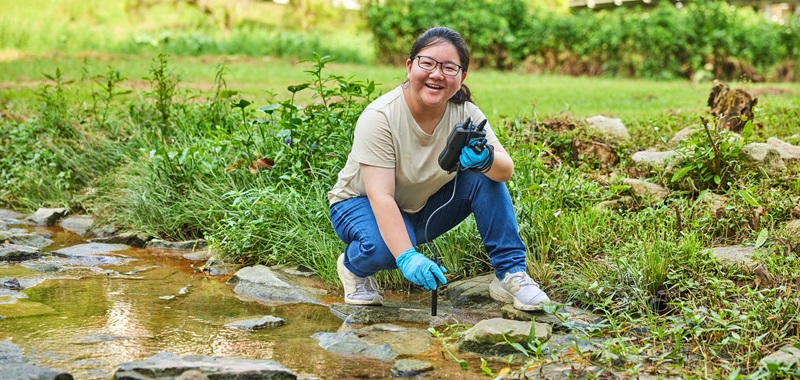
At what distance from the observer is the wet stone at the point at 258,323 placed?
351 centimetres

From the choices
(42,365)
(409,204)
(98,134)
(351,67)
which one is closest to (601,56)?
(351,67)

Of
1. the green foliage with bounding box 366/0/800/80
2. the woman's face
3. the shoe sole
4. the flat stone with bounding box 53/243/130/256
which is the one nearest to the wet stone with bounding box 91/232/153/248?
the flat stone with bounding box 53/243/130/256

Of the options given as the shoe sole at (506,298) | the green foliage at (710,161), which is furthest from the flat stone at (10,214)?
the green foliage at (710,161)

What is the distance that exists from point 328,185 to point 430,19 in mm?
8925

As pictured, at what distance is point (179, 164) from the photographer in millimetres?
5203

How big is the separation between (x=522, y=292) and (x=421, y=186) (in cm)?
60

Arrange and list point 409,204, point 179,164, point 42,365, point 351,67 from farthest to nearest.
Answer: point 351,67
point 179,164
point 409,204
point 42,365

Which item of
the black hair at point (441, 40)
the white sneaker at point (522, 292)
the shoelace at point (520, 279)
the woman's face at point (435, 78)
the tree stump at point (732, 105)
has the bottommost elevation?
the white sneaker at point (522, 292)

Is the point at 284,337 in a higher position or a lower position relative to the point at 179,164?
lower

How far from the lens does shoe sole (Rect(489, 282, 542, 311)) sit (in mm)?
3613

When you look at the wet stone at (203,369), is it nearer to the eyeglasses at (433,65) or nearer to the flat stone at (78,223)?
the eyeglasses at (433,65)

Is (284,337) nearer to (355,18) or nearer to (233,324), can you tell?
(233,324)

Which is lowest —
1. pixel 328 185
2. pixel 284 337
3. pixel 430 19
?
pixel 284 337

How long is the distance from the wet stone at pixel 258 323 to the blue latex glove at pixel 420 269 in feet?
1.94
